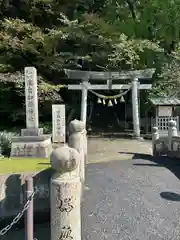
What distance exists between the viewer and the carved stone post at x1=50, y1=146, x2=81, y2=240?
3.54m

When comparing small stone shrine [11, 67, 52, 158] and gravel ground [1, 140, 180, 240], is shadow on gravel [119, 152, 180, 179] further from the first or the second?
small stone shrine [11, 67, 52, 158]

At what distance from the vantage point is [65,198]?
11.7ft

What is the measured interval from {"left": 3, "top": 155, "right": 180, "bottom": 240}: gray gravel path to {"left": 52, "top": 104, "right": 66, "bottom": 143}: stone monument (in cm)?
561

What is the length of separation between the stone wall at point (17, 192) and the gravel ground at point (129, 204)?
34 cm

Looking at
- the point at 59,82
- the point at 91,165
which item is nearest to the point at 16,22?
the point at 59,82

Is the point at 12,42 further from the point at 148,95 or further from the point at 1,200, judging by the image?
the point at 1,200

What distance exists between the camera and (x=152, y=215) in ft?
18.5

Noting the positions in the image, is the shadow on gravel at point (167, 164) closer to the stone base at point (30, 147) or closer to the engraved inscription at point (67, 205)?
the stone base at point (30, 147)

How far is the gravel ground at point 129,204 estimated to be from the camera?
16.5 ft

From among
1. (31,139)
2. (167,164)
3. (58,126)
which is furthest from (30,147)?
(167,164)

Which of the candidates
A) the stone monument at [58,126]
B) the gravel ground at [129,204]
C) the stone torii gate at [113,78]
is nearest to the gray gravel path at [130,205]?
the gravel ground at [129,204]

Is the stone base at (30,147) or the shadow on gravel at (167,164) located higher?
the stone base at (30,147)

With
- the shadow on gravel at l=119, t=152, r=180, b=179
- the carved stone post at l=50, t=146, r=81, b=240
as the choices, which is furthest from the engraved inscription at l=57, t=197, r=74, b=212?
the shadow on gravel at l=119, t=152, r=180, b=179

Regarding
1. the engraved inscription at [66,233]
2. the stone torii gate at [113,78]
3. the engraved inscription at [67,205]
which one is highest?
the stone torii gate at [113,78]
